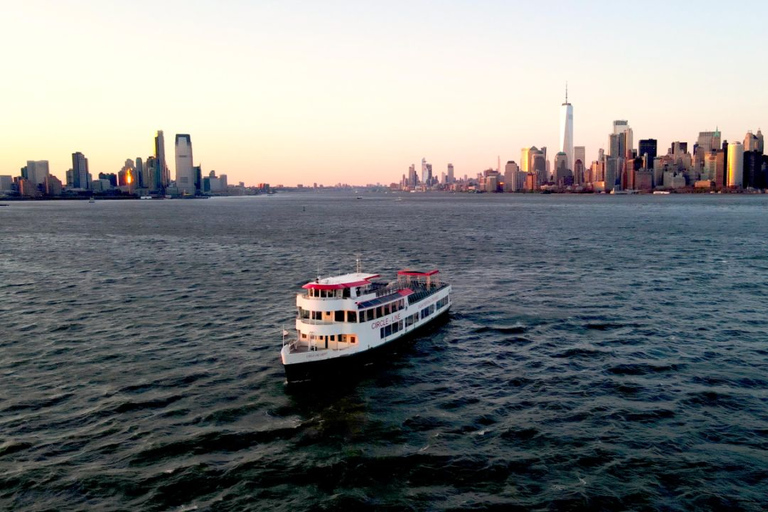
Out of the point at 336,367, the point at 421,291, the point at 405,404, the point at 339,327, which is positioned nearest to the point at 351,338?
the point at 339,327

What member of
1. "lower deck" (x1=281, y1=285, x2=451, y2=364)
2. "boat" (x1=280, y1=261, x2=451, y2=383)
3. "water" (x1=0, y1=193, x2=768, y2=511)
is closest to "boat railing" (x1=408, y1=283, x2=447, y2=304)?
"lower deck" (x1=281, y1=285, x2=451, y2=364)

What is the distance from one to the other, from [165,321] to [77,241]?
10805 cm

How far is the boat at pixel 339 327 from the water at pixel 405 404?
218 centimetres

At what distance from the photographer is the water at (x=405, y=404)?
31.2 metres

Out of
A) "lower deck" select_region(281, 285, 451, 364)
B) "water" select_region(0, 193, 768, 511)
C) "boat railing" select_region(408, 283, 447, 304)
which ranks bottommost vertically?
"water" select_region(0, 193, 768, 511)

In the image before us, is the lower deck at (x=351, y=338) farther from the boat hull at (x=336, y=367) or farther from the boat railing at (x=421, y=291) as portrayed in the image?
the boat railing at (x=421, y=291)

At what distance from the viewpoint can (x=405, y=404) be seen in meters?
42.2

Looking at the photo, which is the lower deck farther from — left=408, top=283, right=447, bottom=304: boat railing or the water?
the water

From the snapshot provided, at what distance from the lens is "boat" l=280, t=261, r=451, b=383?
46.7 m

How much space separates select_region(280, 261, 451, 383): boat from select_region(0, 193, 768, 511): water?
2.18 m

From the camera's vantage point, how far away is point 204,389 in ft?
147

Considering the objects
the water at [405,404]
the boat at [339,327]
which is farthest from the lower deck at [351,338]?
the water at [405,404]

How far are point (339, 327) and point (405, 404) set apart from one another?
33.3 feet

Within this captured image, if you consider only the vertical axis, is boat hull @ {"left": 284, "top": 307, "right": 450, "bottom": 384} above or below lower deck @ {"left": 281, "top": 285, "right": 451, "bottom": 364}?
below
